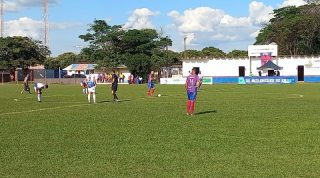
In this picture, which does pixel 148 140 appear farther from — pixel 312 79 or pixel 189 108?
pixel 312 79

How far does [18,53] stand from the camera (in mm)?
101875

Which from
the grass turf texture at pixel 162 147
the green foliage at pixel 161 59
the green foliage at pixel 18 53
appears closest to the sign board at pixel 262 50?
the green foliage at pixel 161 59

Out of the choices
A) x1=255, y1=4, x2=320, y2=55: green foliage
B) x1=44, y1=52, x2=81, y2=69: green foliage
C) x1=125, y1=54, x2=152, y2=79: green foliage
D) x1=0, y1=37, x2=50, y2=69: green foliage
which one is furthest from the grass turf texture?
x1=44, y1=52, x2=81, y2=69: green foliage

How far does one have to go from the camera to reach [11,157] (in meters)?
10.7

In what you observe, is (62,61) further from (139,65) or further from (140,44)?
(139,65)

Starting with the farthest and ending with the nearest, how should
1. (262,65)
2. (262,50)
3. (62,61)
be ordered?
(62,61) → (262,50) → (262,65)

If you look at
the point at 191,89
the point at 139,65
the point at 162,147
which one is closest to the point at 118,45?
the point at 139,65

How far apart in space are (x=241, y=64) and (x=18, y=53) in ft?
138

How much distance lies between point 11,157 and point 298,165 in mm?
5505

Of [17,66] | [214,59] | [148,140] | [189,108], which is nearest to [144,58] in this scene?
[214,59]

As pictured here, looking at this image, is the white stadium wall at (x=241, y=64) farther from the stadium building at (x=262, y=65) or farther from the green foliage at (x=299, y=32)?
the green foliage at (x=299, y=32)

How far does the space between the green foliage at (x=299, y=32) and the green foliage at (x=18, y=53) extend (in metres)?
45.5

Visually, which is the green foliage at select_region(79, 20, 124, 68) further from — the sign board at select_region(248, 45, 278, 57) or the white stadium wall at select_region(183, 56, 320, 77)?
the sign board at select_region(248, 45, 278, 57)

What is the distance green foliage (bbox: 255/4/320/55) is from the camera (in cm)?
8938
